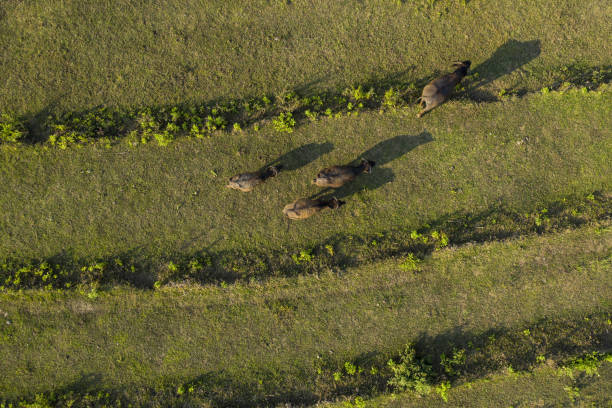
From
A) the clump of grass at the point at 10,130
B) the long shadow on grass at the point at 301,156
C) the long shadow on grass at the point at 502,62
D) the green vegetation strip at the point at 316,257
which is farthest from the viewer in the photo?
the long shadow on grass at the point at 502,62

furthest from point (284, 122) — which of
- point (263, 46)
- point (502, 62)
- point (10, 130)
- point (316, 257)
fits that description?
point (10, 130)

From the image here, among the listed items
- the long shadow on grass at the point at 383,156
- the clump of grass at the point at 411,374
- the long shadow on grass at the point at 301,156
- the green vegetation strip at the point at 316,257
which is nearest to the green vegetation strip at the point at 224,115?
the long shadow on grass at the point at 301,156

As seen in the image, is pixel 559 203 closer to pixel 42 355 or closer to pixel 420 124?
pixel 420 124

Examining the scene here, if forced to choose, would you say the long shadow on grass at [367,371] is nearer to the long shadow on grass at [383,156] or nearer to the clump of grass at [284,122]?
the long shadow on grass at [383,156]

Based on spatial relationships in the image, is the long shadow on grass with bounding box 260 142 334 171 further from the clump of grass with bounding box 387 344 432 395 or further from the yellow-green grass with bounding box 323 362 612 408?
the yellow-green grass with bounding box 323 362 612 408

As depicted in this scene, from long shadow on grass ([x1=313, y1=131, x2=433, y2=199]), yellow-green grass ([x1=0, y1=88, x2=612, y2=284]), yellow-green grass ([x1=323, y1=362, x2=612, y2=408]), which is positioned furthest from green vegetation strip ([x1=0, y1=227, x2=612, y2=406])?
long shadow on grass ([x1=313, y1=131, x2=433, y2=199])

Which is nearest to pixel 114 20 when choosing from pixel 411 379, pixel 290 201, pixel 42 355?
pixel 290 201

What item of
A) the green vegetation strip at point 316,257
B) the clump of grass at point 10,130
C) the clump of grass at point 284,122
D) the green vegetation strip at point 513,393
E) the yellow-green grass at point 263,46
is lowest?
the green vegetation strip at point 513,393
